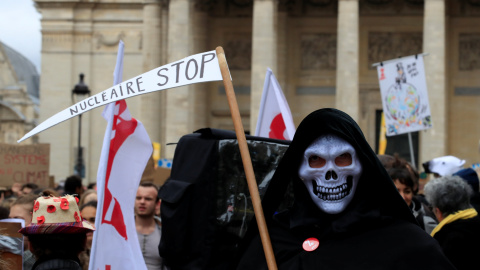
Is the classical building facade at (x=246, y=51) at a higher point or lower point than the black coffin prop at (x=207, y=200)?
higher

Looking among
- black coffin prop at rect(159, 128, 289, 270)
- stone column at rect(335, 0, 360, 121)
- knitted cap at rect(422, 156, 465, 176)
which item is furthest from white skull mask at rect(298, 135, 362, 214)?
stone column at rect(335, 0, 360, 121)

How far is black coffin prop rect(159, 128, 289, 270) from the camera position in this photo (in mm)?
5301

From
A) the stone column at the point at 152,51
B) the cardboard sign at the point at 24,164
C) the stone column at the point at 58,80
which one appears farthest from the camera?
the stone column at the point at 58,80

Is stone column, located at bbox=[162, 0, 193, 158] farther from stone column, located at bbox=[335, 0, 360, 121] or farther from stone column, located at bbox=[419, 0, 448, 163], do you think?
stone column, located at bbox=[419, 0, 448, 163]

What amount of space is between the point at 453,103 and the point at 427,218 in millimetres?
32648

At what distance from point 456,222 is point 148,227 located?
9.19 ft

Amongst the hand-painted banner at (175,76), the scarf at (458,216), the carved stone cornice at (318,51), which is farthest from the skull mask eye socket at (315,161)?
the carved stone cornice at (318,51)

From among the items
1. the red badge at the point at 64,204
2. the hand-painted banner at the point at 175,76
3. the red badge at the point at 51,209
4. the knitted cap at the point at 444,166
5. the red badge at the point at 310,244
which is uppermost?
the hand-painted banner at the point at 175,76

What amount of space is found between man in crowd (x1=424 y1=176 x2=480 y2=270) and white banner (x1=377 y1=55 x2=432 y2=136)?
11.4 m

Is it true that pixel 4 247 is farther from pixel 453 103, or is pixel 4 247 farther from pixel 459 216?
pixel 453 103

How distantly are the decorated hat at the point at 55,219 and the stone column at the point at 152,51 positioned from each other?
34.4m

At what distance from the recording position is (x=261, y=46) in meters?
37.7

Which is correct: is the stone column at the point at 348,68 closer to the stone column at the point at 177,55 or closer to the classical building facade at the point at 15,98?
the stone column at the point at 177,55

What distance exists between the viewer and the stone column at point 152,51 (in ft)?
130
